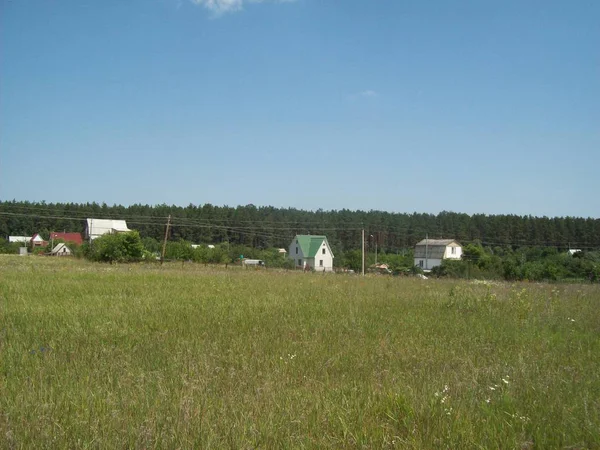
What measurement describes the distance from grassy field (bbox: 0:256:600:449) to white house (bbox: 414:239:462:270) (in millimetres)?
64829

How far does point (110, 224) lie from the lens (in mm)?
82750

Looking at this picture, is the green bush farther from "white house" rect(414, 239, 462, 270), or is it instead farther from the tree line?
"white house" rect(414, 239, 462, 270)

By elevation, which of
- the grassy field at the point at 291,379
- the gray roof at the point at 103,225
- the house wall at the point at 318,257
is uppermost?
the gray roof at the point at 103,225

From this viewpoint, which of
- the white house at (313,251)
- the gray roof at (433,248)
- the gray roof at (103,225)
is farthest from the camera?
the gray roof at (103,225)

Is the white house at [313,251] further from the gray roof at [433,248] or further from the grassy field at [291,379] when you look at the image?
the grassy field at [291,379]

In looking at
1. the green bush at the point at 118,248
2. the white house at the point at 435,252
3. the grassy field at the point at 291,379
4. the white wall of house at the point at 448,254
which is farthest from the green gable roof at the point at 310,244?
the grassy field at the point at 291,379

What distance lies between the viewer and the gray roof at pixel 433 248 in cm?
7275

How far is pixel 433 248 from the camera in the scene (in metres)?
74.9

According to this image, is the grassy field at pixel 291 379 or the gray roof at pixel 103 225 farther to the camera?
the gray roof at pixel 103 225

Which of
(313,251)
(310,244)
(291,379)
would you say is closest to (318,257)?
(313,251)

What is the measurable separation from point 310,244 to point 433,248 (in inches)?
804

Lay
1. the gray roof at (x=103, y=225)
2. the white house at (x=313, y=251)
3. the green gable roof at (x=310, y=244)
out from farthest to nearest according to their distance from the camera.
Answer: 1. the gray roof at (x=103, y=225)
2. the green gable roof at (x=310, y=244)
3. the white house at (x=313, y=251)

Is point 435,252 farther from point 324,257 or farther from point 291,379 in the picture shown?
point 291,379

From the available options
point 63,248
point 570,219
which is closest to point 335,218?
point 570,219
